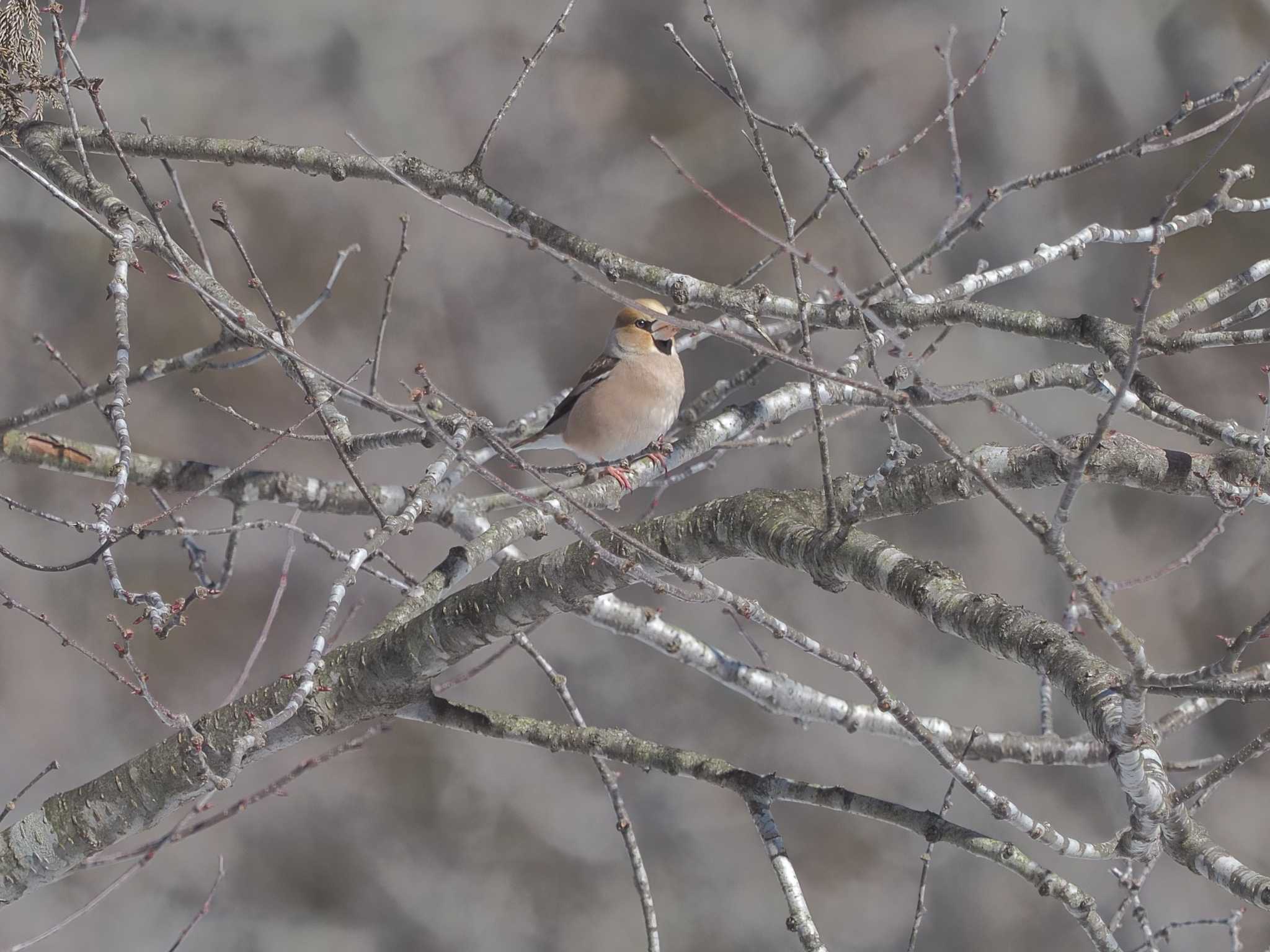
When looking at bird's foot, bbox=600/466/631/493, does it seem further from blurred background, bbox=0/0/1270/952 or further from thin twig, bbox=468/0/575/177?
blurred background, bbox=0/0/1270/952

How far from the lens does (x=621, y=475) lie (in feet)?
3.61

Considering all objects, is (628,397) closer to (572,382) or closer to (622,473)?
(622,473)

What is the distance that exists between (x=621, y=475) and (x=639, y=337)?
30 cm

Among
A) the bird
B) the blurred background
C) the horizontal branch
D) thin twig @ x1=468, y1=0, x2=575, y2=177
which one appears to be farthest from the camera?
the blurred background

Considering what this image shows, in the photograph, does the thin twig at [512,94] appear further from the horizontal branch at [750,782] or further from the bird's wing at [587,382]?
the horizontal branch at [750,782]

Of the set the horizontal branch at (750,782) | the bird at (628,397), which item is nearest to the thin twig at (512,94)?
the bird at (628,397)

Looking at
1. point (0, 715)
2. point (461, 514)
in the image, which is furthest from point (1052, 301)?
point (0, 715)

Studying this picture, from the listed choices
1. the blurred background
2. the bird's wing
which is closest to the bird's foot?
the bird's wing

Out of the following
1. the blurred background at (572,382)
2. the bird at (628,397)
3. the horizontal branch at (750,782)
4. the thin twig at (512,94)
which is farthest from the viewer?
the blurred background at (572,382)

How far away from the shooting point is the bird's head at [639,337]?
1.28 metres

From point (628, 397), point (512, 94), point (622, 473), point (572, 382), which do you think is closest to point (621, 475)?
point (622, 473)

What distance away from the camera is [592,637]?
1.87 m

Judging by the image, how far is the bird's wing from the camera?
129 cm

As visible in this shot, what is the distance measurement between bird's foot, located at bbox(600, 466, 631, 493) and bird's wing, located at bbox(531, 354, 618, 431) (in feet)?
0.59
